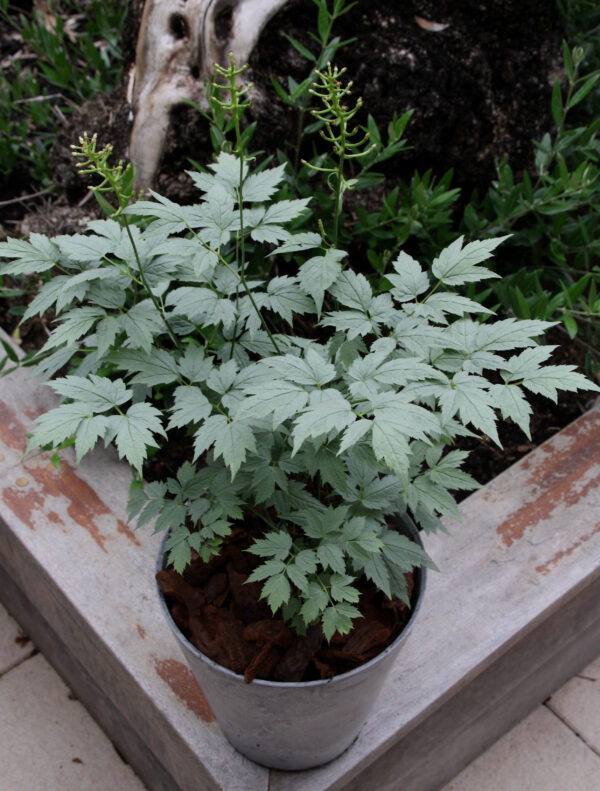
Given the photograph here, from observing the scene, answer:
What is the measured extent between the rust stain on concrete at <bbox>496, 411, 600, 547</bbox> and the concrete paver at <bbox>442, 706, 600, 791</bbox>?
0.60m

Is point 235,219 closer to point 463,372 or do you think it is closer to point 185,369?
point 185,369

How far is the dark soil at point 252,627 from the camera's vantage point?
1170mm

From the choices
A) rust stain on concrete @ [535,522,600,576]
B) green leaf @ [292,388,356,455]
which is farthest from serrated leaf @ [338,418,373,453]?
rust stain on concrete @ [535,522,600,576]

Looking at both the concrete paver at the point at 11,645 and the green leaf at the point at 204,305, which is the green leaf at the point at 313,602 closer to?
the green leaf at the point at 204,305

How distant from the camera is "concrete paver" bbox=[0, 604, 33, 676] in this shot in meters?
2.03

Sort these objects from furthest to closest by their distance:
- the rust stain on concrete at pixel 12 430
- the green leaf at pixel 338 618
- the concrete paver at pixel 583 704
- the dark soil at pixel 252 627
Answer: the concrete paver at pixel 583 704 < the rust stain on concrete at pixel 12 430 < the dark soil at pixel 252 627 < the green leaf at pixel 338 618

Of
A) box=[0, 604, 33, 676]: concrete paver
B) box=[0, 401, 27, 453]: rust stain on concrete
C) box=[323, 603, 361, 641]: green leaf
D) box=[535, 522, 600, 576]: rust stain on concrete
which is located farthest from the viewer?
box=[0, 604, 33, 676]: concrete paver

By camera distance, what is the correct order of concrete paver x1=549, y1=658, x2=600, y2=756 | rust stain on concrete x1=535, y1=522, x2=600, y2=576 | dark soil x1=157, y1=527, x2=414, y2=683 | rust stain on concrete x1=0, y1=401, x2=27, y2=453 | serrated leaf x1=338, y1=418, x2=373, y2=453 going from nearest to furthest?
serrated leaf x1=338, y1=418, x2=373, y2=453 < dark soil x1=157, y1=527, x2=414, y2=683 < rust stain on concrete x1=535, y1=522, x2=600, y2=576 < rust stain on concrete x1=0, y1=401, x2=27, y2=453 < concrete paver x1=549, y1=658, x2=600, y2=756

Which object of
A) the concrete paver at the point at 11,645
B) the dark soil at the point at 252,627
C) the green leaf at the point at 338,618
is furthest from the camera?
the concrete paver at the point at 11,645

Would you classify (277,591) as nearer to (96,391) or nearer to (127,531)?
(96,391)

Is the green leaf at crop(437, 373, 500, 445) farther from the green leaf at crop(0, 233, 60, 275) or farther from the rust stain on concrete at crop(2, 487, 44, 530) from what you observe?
the rust stain on concrete at crop(2, 487, 44, 530)

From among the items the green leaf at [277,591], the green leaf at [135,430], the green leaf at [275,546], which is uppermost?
the green leaf at [135,430]

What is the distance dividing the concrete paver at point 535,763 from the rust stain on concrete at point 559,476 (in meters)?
0.60

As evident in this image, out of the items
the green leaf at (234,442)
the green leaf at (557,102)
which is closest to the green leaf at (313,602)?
the green leaf at (234,442)
